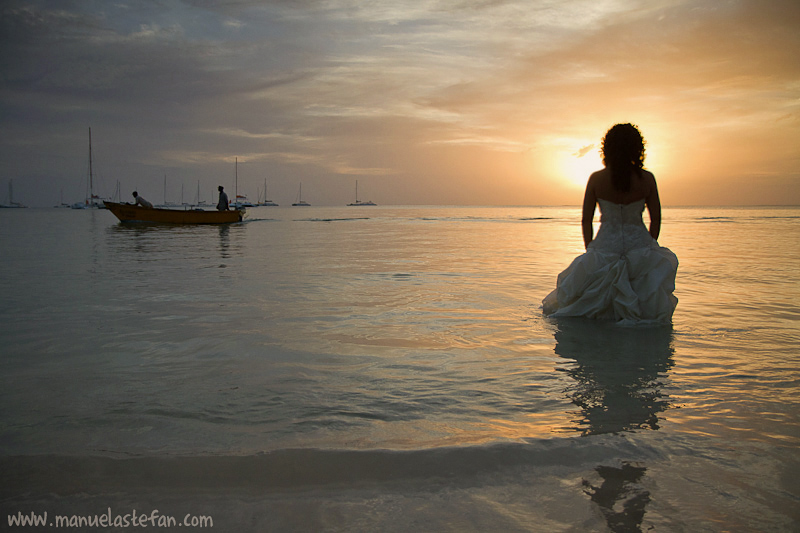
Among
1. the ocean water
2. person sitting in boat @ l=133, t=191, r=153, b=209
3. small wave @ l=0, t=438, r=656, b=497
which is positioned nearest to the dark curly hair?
the ocean water

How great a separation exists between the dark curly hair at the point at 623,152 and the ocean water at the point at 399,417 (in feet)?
5.63

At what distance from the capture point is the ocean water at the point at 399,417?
2.11 meters

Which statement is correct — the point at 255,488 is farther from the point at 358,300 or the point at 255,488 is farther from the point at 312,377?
the point at 358,300

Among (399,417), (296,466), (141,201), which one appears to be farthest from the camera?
(141,201)

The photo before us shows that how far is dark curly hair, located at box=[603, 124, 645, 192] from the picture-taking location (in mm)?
5500

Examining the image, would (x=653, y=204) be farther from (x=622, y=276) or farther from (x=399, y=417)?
(x=399, y=417)

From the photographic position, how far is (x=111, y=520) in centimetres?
204

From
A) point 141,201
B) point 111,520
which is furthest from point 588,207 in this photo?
point 141,201

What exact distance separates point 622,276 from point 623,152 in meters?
1.43

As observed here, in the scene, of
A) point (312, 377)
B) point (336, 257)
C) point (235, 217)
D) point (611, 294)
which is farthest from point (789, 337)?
point (235, 217)

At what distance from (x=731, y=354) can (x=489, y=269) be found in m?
6.79

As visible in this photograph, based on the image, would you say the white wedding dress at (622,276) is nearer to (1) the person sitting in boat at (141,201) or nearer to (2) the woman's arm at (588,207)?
(2) the woman's arm at (588,207)

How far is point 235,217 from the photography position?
34.3 m

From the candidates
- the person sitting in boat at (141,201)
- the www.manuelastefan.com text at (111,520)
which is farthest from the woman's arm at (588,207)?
the person sitting in boat at (141,201)
